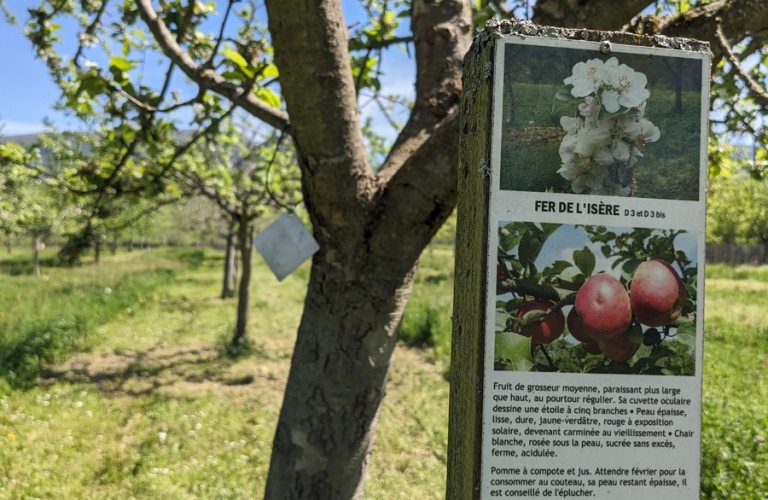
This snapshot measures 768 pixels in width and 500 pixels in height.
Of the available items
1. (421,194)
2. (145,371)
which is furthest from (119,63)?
(145,371)

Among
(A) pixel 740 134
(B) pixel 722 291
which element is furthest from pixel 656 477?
(B) pixel 722 291

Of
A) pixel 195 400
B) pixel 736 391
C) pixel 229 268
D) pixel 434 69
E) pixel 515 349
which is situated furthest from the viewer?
pixel 229 268

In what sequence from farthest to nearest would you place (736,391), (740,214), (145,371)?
(740,214) < (145,371) < (736,391)

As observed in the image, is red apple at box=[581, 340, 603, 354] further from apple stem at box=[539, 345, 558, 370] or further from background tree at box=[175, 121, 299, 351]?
background tree at box=[175, 121, 299, 351]

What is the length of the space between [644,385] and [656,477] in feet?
0.60

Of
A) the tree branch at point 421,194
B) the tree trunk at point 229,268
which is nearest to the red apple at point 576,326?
the tree branch at point 421,194

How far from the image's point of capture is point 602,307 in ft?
3.18

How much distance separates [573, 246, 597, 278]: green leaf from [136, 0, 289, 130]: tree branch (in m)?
1.73

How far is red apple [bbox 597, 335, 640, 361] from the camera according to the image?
38.3 inches

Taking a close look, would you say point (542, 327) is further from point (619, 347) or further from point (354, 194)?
point (354, 194)

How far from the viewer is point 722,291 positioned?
Answer: 41.5 feet

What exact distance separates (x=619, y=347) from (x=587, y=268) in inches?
6.4

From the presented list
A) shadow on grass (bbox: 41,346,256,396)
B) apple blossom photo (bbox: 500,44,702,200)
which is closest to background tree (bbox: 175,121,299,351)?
shadow on grass (bbox: 41,346,256,396)

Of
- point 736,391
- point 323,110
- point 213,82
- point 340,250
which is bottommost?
point 736,391
